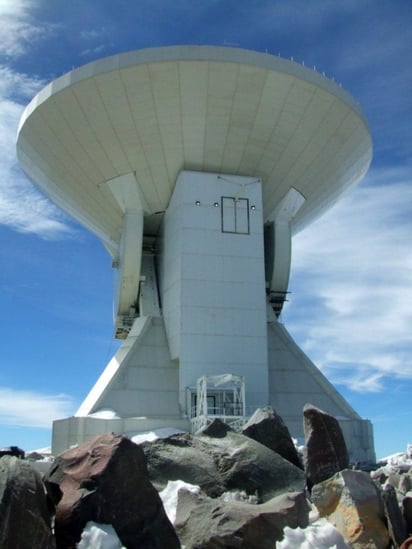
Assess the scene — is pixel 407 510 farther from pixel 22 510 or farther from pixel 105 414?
pixel 105 414

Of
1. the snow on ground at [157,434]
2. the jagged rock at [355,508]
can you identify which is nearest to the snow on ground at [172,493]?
the jagged rock at [355,508]

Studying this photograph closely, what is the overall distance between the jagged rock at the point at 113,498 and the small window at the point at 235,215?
1784 centimetres

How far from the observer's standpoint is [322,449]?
37.7ft

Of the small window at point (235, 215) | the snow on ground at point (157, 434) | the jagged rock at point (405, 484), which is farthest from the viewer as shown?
the small window at point (235, 215)

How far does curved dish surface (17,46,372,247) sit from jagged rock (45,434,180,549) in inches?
706

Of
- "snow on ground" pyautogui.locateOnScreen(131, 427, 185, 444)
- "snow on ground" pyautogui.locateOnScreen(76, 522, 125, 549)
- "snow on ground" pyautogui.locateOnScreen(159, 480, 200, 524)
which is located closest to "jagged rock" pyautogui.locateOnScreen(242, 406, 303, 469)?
"snow on ground" pyautogui.locateOnScreen(159, 480, 200, 524)

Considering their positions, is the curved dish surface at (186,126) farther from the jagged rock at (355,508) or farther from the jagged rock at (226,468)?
the jagged rock at (355,508)

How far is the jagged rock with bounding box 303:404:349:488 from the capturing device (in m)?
11.3

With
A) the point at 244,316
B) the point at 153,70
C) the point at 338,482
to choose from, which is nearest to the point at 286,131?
the point at 153,70

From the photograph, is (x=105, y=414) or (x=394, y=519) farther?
(x=105, y=414)

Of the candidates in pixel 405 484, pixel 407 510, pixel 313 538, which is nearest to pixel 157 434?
pixel 405 484

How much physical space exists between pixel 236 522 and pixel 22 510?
97.3 inches

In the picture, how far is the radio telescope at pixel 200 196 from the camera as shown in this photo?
77.3ft

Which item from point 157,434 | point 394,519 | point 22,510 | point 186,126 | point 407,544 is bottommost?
point 407,544
